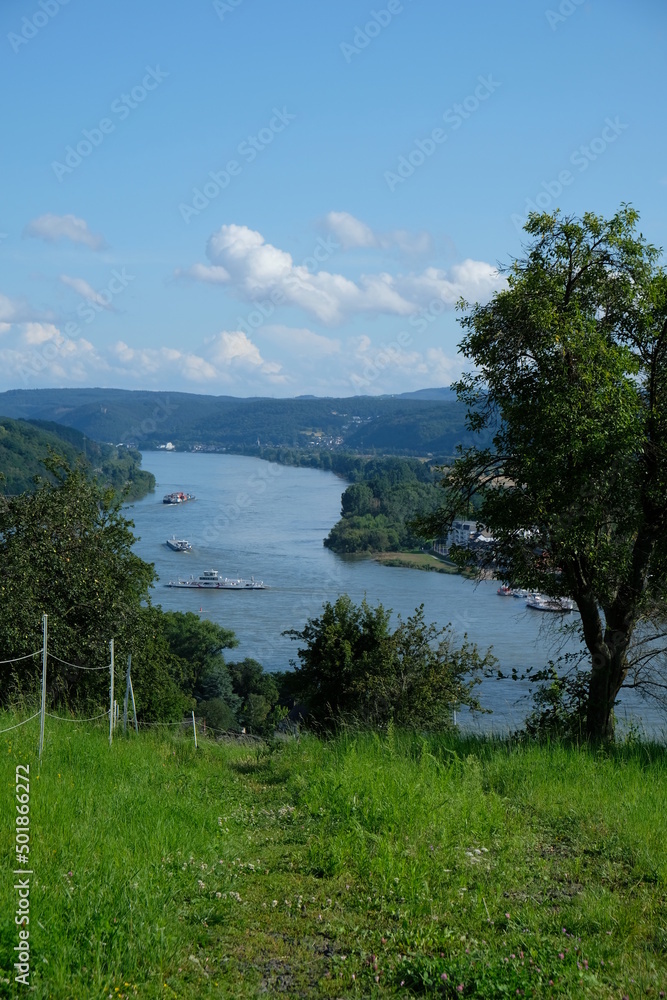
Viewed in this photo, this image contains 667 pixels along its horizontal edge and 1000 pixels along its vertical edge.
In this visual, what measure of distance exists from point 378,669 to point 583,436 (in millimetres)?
8607

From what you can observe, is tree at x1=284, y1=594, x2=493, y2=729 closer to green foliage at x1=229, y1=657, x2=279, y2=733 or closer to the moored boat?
green foliage at x1=229, y1=657, x2=279, y2=733

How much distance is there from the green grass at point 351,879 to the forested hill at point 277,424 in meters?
134

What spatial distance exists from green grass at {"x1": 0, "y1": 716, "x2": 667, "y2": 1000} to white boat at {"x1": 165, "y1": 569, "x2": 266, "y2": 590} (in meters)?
40.3

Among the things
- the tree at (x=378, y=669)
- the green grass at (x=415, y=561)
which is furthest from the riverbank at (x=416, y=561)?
the tree at (x=378, y=669)

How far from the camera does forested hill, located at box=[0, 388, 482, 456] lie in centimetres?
15262

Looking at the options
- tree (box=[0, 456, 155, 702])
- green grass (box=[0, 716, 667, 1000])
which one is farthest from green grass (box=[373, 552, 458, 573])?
green grass (box=[0, 716, 667, 1000])

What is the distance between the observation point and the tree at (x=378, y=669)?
529 inches

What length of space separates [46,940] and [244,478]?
107 m

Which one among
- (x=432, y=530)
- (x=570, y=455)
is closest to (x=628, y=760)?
(x=570, y=455)

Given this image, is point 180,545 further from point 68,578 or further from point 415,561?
point 68,578

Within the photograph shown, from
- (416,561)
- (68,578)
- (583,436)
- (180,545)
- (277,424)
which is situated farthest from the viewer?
(277,424)

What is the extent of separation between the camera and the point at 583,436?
21.4 feet

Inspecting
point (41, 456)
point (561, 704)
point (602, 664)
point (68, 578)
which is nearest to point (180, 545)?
point (41, 456)

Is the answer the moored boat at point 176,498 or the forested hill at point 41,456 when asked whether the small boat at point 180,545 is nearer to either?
the forested hill at point 41,456
